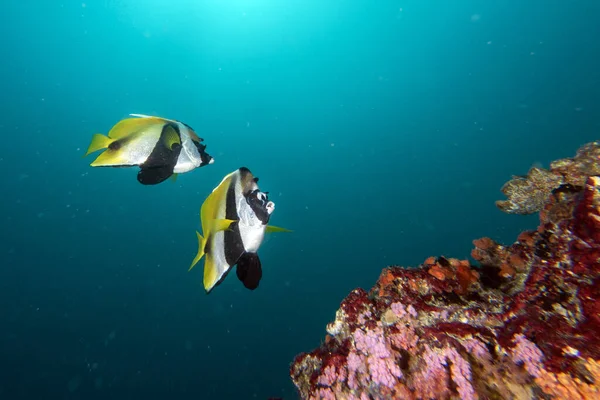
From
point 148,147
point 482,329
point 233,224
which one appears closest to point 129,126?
point 148,147

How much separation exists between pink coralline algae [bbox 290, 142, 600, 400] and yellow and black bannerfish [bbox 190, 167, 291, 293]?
1076 millimetres

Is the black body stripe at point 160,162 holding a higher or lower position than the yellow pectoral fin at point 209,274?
higher

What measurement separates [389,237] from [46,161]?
60.5 metres

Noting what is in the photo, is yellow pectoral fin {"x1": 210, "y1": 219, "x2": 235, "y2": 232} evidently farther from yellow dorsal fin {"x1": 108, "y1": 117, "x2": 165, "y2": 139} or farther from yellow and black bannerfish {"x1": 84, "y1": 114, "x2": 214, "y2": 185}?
yellow dorsal fin {"x1": 108, "y1": 117, "x2": 165, "y2": 139}

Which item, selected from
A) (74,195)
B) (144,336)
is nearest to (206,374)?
(144,336)

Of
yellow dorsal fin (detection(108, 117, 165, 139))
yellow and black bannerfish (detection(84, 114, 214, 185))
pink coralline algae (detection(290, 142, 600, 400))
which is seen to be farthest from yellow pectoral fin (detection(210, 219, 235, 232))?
pink coralline algae (detection(290, 142, 600, 400))

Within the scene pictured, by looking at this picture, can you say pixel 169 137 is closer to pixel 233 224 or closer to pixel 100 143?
pixel 100 143

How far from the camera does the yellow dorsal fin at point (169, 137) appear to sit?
219 centimetres

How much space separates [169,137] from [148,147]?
0.15 metres

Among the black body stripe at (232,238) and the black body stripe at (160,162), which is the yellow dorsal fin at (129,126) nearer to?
the black body stripe at (160,162)

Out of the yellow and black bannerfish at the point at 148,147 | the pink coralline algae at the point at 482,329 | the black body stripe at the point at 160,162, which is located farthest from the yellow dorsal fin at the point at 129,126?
the pink coralline algae at the point at 482,329

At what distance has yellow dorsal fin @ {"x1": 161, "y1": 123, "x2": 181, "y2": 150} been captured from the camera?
219 cm

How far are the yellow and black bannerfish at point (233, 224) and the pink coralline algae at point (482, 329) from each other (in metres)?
1.08

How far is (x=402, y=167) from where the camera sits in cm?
8112
